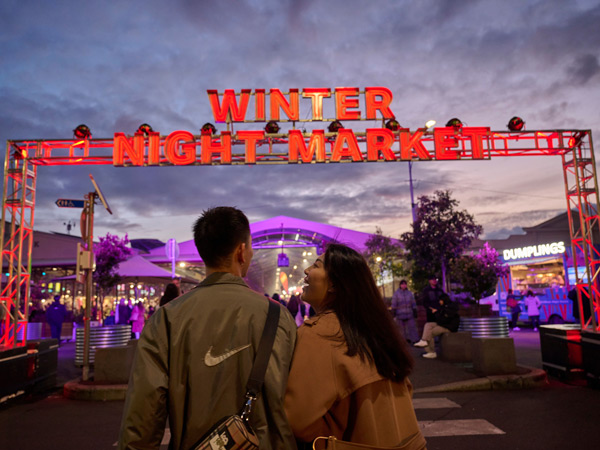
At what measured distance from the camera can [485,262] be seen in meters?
15.6

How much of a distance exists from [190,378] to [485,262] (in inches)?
595

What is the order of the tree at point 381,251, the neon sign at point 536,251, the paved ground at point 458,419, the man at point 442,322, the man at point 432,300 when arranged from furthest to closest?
the tree at point 381,251, the neon sign at point 536,251, the man at point 432,300, the man at point 442,322, the paved ground at point 458,419

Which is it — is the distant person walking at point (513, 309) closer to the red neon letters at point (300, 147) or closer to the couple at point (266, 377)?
the red neon letters at point (300, 147)

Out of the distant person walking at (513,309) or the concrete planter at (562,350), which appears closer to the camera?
the concrete planter at (562,350)

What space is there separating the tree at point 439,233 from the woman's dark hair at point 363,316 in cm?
1711

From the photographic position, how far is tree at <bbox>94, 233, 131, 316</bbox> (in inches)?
845

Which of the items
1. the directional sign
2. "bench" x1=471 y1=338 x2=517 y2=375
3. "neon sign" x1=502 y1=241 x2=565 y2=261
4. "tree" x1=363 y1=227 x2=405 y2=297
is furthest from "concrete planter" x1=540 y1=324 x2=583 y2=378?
"tree" x1=363 y1=227 x2=405 y2=297

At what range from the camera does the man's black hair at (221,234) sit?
2.24 metres

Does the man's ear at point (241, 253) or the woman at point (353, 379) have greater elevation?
the man's ear at point (241, 253)

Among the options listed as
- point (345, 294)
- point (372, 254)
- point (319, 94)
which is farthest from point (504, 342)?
point (372, 254)

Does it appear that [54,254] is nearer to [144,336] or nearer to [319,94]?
[319,94]

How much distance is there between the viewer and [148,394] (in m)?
1.89

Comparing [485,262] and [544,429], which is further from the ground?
[485,262]

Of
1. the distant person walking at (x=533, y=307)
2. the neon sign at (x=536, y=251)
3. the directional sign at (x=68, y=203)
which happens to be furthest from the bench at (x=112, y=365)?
the neon sign at (x=536, y=251)
